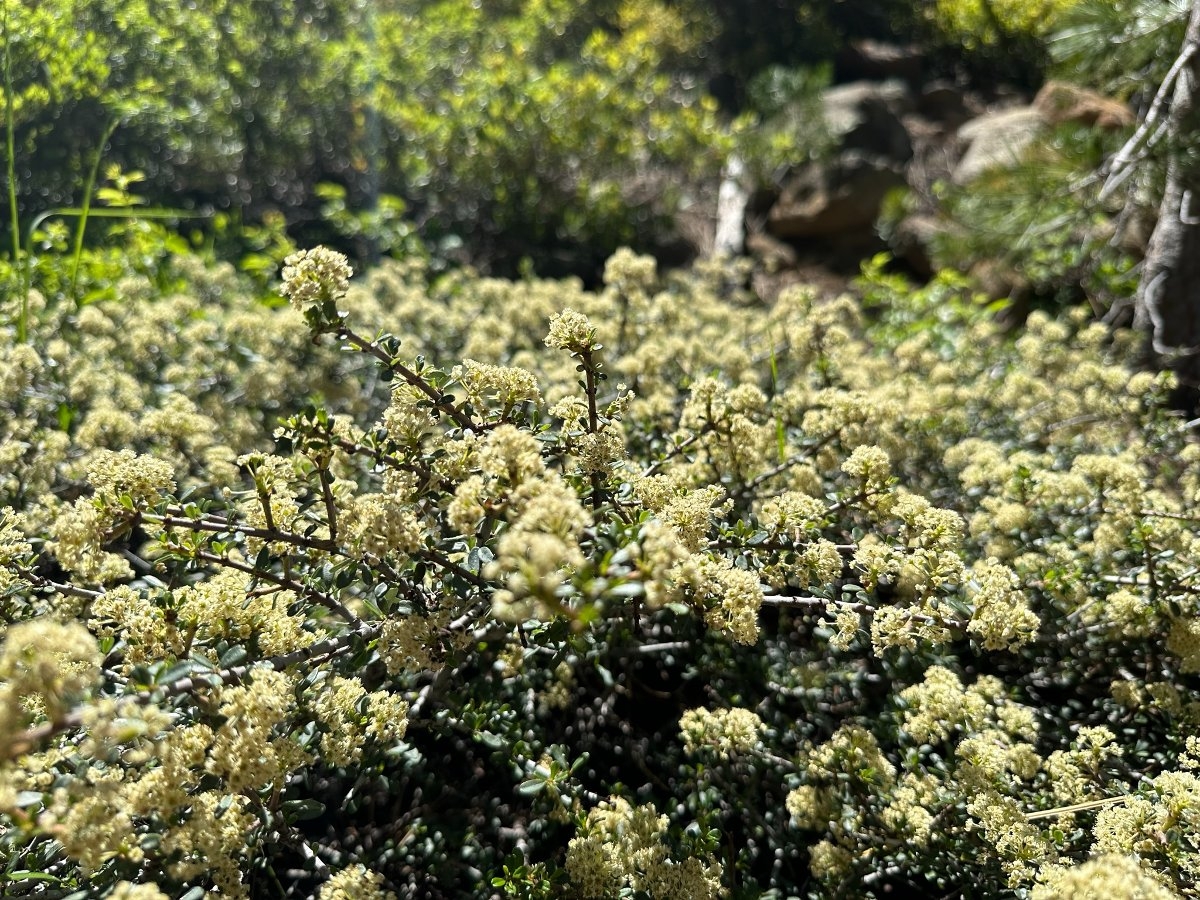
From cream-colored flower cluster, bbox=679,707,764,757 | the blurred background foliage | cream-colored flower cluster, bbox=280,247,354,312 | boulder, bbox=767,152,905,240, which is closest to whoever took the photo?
cream-colored flower cluster, bbox=280,247,354,312

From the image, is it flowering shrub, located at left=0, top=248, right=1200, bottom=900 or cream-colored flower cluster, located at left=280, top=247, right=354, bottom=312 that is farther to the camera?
cream-colored flower cluster, located at left=280, top=247, right=354, bottom=312

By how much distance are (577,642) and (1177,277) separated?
12.9ft

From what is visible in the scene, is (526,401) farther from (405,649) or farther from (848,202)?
(848,202)

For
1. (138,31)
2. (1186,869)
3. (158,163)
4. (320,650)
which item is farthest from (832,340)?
(158,163)

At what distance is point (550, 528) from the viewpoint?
47.3 inches

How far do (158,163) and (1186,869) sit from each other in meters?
5.54

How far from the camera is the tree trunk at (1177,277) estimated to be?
3.61m

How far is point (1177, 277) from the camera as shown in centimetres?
385

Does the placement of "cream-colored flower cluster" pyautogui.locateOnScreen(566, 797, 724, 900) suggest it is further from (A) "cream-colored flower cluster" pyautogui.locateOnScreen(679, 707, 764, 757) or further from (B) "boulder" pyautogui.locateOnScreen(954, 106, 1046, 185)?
(B) "boulder" pyautogui.locateOnScreen(954, 106, 1046, 185)

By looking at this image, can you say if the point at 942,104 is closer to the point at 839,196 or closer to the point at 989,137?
the point at 989,137

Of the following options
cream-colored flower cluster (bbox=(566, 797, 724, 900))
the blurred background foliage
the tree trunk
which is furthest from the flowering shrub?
the blurred background foliage

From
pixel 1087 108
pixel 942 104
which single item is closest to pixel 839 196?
pixel 1087 108

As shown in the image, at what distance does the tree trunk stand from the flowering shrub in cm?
125

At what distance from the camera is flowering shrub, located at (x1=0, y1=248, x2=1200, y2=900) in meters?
1.37
